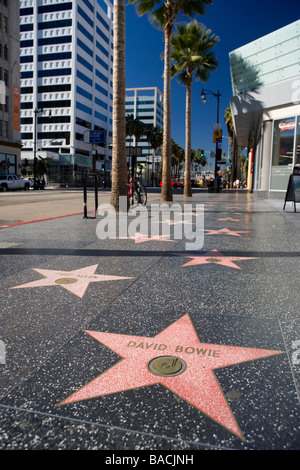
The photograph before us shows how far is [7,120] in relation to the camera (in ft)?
160

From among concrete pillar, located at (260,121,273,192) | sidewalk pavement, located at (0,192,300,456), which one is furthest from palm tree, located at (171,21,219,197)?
sidewalk pavement, located at (0,192,300,456)

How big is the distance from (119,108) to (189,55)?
15038 millimetres

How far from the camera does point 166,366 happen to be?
6.52 ft

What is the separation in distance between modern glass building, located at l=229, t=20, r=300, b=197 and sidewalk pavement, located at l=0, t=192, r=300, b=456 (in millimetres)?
15698

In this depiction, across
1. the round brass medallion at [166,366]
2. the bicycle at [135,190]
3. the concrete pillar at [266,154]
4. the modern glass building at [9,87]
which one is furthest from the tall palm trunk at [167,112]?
the modern glass building at [9,87]

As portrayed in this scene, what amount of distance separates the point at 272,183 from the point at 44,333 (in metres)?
18.7

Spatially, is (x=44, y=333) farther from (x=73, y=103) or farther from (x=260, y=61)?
(x=73, y=103)

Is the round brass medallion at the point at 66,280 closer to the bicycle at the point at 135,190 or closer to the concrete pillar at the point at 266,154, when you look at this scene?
the bicycle at the point at 135,190

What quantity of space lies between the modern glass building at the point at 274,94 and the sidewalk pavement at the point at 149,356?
51.5 feet

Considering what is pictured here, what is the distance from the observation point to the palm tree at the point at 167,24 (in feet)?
52.6

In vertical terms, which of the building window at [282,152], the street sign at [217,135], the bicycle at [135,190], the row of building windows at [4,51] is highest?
the row of building windows at [4,51]

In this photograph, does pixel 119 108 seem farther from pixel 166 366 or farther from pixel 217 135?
pixel 217 135

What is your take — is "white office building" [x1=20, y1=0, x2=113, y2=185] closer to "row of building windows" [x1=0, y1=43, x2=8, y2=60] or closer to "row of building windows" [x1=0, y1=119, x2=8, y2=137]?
"row of building windows" [x1=0, y1=119, x2=8, y2=137]
